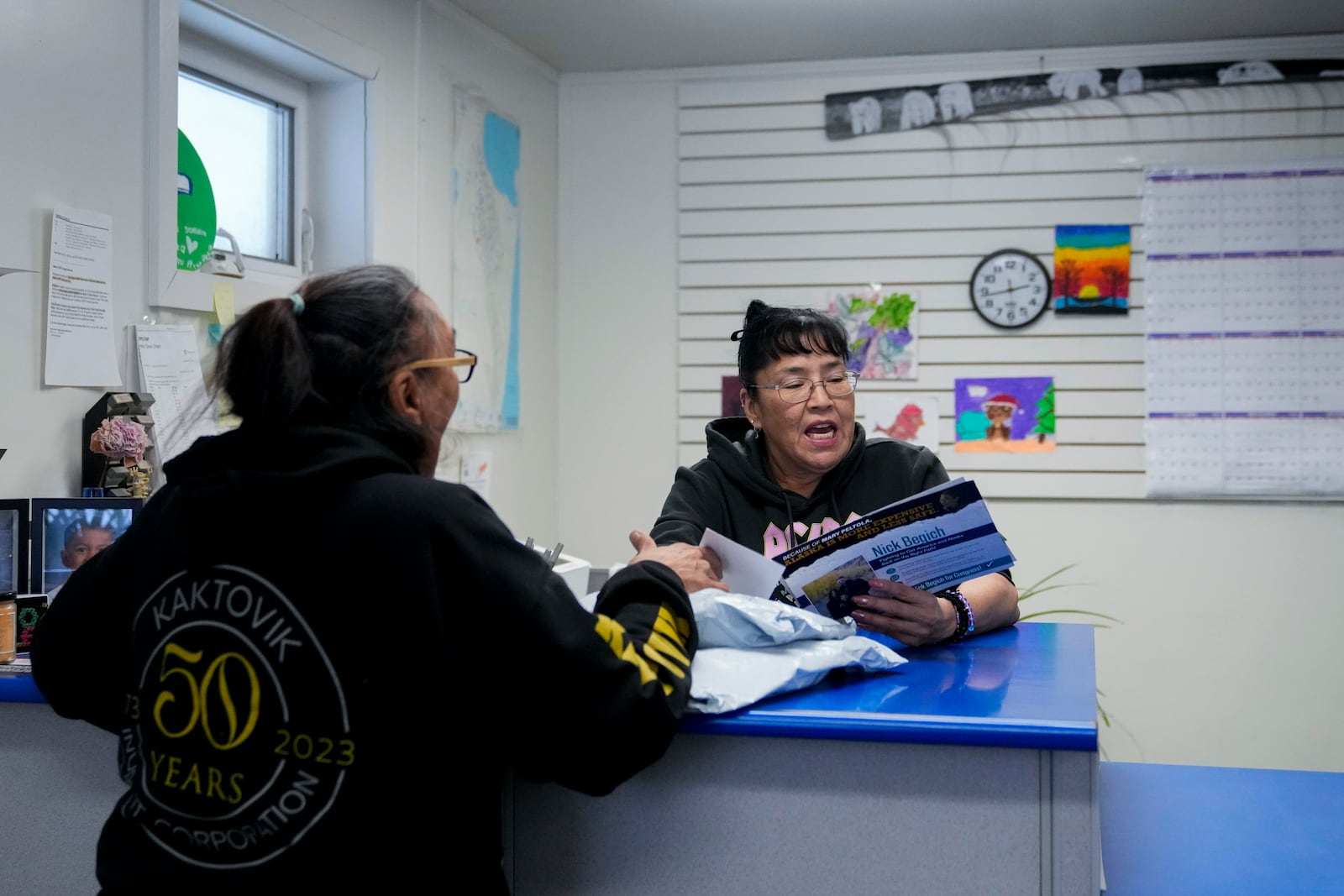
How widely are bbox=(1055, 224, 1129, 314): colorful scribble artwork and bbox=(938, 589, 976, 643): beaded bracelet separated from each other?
274 centimetres

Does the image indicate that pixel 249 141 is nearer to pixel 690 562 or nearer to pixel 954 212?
pixel 690 562

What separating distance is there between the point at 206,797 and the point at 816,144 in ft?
13.5

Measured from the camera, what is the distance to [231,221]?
3.44 m

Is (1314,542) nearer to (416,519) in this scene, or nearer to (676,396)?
(676,396)

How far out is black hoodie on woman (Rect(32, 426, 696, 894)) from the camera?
116 cm

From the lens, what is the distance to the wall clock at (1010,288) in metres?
4.58

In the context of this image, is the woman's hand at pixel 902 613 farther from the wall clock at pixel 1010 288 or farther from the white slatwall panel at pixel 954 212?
the wall clock at pixel 1010 288

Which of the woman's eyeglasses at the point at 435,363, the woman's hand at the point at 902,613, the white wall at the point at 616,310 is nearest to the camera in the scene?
the woman's eyeglasses at the point at 435,363

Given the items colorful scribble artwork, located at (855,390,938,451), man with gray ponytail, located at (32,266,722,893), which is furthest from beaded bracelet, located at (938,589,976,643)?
colorful scribble artwork, located at (855,390,938,451)

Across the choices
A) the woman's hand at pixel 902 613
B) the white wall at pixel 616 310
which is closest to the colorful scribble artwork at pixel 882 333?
the white wall at pixel 616 310

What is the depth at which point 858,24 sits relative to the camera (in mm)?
4344

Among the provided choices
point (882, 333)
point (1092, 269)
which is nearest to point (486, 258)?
point (882, 333)

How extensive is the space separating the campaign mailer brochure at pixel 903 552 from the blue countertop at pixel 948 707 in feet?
0.51

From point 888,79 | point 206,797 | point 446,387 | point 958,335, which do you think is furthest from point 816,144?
point 206,797
